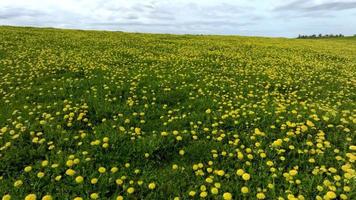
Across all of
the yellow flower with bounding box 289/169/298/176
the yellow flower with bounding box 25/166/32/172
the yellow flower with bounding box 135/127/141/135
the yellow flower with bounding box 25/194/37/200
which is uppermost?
the yellow flower with bounding box 135/127/141/135

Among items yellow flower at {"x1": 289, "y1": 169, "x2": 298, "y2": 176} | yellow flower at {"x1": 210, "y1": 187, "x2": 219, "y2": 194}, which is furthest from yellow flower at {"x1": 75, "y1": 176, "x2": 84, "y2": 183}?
yellow flower at {"x1": 289, "y1": 169, "x2": 298, "y2": 176}

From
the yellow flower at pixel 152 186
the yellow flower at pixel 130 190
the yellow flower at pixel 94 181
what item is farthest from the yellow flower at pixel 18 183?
the yellow flower at pixel 152 186

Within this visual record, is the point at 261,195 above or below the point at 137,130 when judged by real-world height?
below

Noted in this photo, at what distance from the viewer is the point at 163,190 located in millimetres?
3822

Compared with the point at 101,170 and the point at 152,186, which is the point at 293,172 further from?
the point at 101,170

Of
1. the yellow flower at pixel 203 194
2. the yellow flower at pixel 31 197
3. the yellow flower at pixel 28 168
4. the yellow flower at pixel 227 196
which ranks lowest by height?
the yellow flower at pixel 28 168

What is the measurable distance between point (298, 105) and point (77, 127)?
5.54 m

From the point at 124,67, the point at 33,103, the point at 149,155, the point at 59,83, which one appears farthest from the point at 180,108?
the point at 124,67

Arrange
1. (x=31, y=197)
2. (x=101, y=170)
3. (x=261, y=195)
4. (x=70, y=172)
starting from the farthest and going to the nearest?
1. (x=101, y=170)
2. (x=70, y=172)
3. (x=261, y=195)
4. (x=31, y=197)

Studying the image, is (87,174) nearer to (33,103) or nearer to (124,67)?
(33,103)

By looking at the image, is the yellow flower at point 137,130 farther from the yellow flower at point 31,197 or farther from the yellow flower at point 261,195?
the yellow flower at point 261,195

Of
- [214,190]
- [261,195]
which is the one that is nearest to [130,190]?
[214,190]

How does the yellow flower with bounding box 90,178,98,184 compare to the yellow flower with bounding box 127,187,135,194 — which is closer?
the yellow flower with bounding box 127,187,135,194

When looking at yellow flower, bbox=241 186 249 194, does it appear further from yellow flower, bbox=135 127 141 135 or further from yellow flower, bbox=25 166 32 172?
yellow flower, bbox=25 166 32 172
